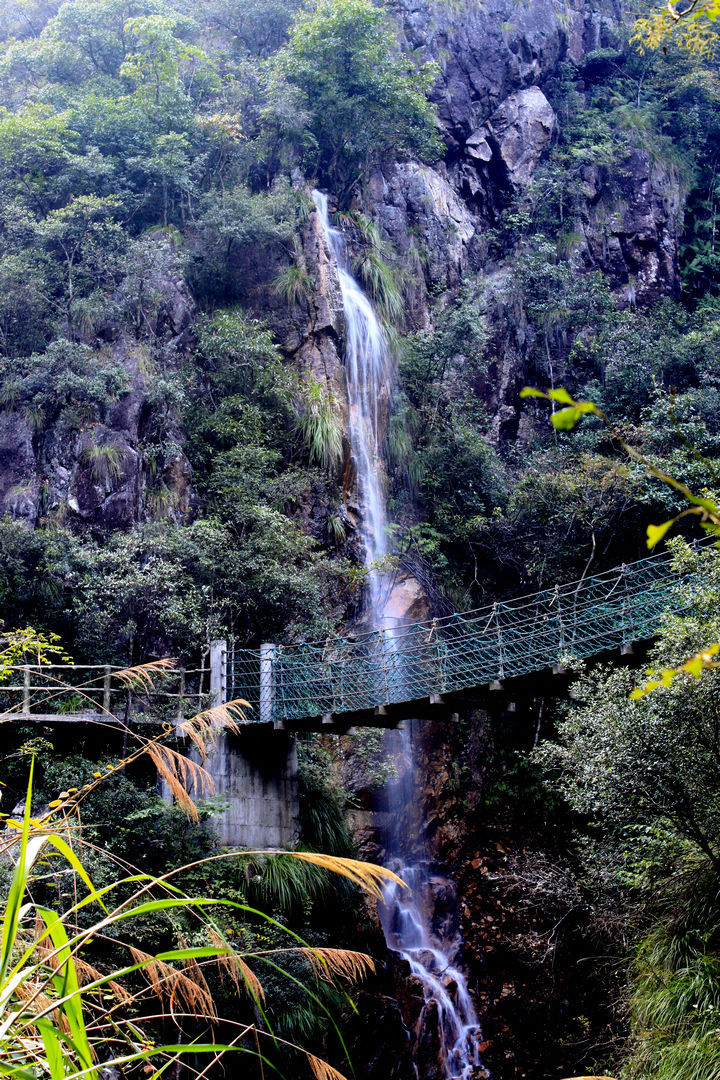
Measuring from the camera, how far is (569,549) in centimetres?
1731

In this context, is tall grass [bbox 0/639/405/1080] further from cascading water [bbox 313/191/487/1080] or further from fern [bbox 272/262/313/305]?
fern [bbox 272/262/313/305]

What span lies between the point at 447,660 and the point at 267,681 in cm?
251

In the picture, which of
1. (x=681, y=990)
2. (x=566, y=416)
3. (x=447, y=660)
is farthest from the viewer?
(x=447, y=660)

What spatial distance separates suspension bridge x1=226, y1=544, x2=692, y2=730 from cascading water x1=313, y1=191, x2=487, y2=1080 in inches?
26.1

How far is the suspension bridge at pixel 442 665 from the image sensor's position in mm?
10906

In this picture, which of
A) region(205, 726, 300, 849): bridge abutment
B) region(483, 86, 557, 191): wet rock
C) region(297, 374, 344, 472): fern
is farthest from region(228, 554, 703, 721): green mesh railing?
region(483, 86, 557, 191): wet rock

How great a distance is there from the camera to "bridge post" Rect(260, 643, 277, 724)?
11.9 meters

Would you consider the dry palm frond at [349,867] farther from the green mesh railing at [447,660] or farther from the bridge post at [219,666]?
the bridge post at [219,666]

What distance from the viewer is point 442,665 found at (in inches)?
439

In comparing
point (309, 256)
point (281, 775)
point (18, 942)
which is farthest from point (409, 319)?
point (18, 942)

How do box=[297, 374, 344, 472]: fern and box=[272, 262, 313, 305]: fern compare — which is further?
box=[272, 262, 313, 305]: fern

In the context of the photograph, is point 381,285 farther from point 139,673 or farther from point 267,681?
point 139,673

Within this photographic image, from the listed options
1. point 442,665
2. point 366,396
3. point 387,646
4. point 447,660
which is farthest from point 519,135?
→ point 442,665

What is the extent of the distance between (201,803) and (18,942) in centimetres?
744
